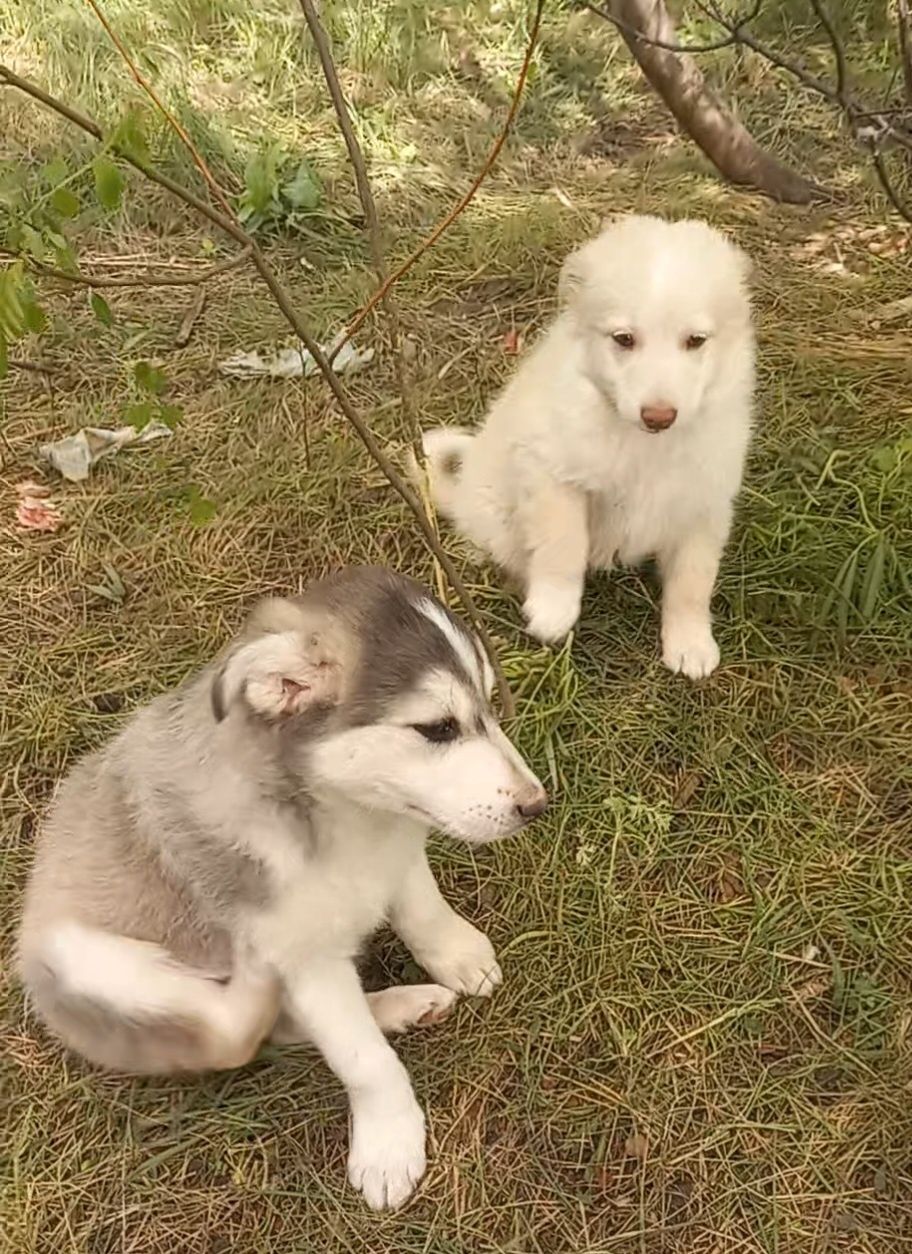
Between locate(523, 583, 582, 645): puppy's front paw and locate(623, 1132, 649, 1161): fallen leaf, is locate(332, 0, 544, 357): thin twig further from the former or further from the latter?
locate(623, 1132, 649, 1161): fallen leaf

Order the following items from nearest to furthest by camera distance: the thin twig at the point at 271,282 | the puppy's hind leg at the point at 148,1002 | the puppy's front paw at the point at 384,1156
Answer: the thin twig at the point at 271,282 → the puppy's hind leg at the point at 148,1002 → the puppy's front paw at the point at 384,1156

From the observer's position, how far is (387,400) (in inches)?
188

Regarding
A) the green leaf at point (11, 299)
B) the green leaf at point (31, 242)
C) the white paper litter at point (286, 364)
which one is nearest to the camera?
the green leaf at point (11, 299)

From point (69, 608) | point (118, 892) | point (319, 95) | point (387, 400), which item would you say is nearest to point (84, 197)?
point (319, 95)

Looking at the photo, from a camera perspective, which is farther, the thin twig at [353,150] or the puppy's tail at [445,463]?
the puppy's tail at [445,463]

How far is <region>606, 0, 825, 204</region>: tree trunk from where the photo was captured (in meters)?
4.95

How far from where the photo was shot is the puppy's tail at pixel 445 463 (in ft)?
13.8

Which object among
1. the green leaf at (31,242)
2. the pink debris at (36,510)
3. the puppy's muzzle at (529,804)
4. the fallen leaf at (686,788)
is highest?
the green leaf at (31,242)

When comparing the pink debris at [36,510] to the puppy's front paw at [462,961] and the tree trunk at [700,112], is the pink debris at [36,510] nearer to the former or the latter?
the puppy's front paw at [462,961]

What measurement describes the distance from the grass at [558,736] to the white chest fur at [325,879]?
0.59 metres

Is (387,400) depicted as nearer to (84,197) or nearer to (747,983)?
(84,197)

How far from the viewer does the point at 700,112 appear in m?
5.30

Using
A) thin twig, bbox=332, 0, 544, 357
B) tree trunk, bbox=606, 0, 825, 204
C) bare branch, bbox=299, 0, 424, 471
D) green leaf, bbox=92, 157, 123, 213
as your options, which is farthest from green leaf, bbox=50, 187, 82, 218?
tree trunk, bbox=606, 0, 825, 204

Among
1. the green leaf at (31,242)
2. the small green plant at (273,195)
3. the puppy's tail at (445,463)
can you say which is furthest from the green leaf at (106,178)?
the small green plant at (273,195)
